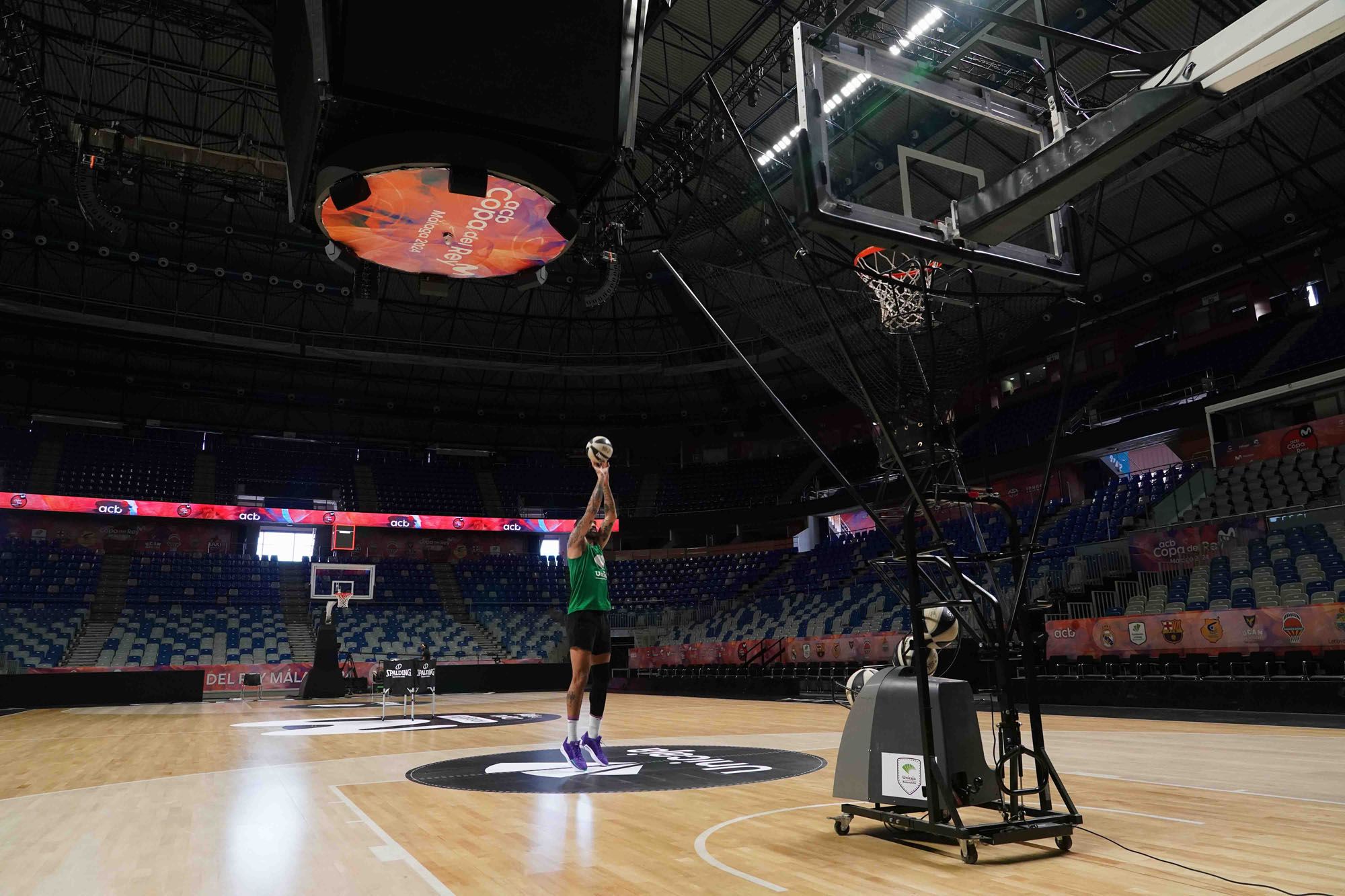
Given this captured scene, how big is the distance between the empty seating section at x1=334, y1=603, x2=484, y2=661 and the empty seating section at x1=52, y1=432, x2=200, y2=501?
7667mm

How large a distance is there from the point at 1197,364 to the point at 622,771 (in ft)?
68.8

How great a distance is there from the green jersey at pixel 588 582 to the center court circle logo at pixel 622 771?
3.91 feet

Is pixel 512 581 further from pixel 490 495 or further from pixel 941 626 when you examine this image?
pixel 941 626

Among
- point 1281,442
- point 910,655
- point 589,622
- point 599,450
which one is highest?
point 1281,442

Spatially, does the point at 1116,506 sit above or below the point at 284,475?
below

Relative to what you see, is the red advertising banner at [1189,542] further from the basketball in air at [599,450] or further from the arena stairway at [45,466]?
the arena stairway at [45,466]

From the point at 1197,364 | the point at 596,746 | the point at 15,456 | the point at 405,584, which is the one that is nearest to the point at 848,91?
the point at 596,746

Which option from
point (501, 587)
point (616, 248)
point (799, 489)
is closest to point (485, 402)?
point (501, 587)

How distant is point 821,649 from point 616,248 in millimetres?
10233

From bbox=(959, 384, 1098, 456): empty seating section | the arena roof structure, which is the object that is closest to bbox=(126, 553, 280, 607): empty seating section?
the arena roof structure

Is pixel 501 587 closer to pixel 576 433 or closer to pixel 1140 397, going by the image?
pixel 576 433

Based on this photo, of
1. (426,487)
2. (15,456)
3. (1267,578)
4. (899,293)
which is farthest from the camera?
(426,487)

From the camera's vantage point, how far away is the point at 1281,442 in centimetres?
1694

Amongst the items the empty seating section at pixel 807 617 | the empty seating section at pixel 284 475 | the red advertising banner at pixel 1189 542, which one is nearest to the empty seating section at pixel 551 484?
the empty seating section at pixel 284 475
